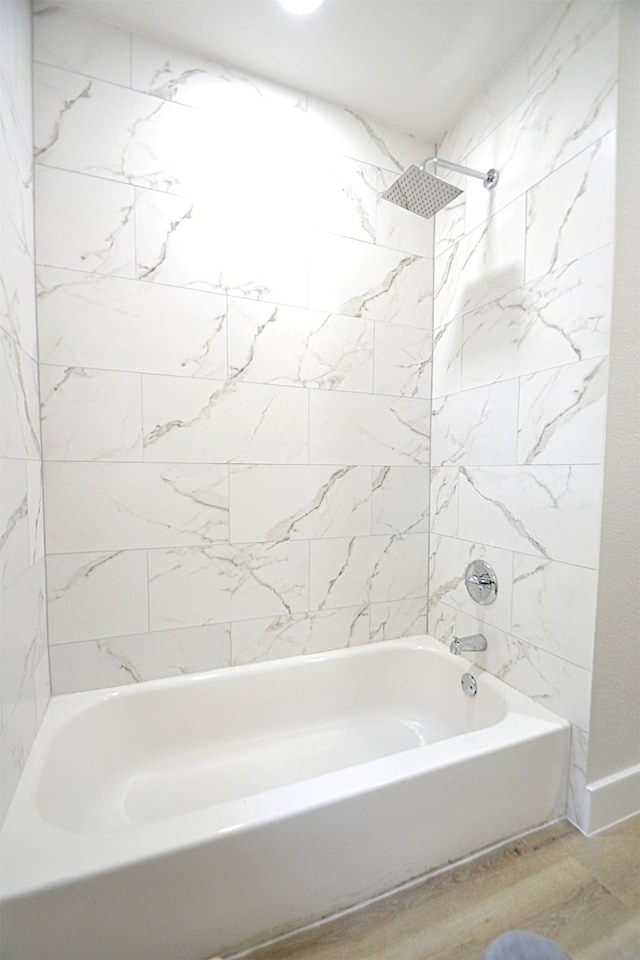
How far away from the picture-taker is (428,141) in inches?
70.1

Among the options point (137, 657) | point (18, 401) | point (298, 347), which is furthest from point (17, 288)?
point (137, 657)

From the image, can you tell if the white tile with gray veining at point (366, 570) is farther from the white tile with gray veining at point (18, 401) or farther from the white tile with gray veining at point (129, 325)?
the white tile with gray veining at point (18, 401)

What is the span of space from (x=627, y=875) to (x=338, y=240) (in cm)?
228

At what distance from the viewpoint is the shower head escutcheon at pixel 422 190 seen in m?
1.25

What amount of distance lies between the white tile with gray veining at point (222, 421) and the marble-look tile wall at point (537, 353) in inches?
28.0

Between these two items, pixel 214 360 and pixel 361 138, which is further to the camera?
pixel 361 138

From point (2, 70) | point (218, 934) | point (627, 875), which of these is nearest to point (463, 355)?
point (2, 70)

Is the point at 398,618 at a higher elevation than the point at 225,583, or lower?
lower

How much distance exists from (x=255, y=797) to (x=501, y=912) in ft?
2.27

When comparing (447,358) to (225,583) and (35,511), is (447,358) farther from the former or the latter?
(35,511)

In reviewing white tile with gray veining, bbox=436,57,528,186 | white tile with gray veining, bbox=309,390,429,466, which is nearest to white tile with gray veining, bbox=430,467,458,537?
white tile with gray veining, bbox=309,390,429,466

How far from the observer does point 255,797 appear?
36.9 inches

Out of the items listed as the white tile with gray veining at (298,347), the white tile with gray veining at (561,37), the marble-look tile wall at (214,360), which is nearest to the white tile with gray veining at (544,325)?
the marble-look tile wall at (214,360)

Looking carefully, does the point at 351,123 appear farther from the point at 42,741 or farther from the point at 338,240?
the point at 42,741
